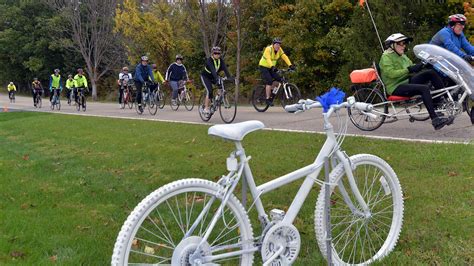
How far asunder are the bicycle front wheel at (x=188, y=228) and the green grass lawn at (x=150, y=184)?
0.73 metres

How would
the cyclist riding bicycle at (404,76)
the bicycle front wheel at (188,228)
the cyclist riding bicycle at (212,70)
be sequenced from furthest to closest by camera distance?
the cyclist riding bicycle at (212,70) → the cyclist riding bicycle at (404,76) → the bicycle front wheel at (188,228)

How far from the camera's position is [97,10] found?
40.1 metres

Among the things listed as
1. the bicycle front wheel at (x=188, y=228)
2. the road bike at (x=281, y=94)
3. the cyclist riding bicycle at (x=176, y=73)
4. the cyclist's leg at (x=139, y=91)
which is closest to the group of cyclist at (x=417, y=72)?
the road bike at (x=281, y=94)

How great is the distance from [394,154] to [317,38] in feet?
55.4

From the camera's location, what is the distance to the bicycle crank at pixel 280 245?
2.91 meters

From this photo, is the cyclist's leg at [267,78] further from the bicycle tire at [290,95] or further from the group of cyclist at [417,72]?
the group of cyclist at [417,72]

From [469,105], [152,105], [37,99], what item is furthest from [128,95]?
[469,105]

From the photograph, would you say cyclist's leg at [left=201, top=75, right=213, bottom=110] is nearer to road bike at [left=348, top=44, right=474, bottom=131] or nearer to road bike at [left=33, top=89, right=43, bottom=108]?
road bike at [left=348, top=44, right=474, bottom=131]

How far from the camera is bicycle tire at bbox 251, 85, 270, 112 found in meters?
14.0

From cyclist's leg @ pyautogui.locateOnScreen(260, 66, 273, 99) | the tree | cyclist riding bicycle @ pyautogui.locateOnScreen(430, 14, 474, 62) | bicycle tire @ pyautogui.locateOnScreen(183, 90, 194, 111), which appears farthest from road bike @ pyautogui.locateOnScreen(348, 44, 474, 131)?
the tree

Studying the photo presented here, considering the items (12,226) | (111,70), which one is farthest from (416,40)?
(111,70)

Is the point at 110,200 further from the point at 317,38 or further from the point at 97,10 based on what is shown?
the point at 97,10

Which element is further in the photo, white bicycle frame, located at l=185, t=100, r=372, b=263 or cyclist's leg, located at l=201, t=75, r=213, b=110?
cyclist's leg, located at l=201, t=75, r=213, b=110

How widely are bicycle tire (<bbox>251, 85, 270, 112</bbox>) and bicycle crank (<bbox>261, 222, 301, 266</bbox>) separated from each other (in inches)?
432
